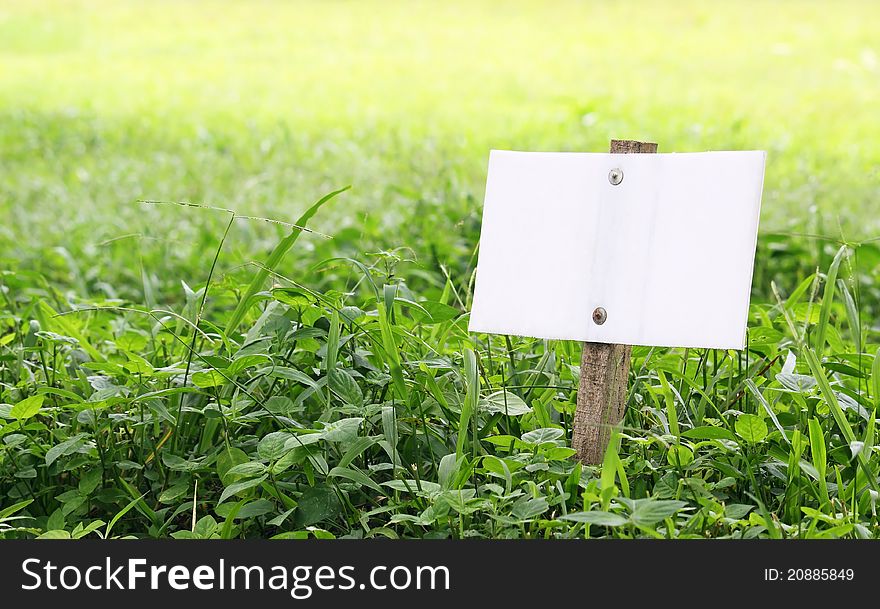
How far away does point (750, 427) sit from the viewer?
1639 millimetres

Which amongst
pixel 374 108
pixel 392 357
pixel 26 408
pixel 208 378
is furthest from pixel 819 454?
pixel 374 108

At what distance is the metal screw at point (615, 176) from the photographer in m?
1.67

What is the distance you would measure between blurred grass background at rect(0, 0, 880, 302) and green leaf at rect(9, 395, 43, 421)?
0.38 m

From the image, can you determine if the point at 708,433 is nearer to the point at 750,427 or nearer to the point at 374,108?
the point at 750,427

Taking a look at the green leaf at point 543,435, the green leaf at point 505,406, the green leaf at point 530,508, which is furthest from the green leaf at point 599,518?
the green leaf at point 505,406

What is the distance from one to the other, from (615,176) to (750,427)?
1.52 ft

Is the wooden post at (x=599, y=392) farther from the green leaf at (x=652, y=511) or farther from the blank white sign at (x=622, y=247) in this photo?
the green leaf at (x=652, y=511)

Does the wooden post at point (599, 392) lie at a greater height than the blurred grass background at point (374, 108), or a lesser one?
lesser

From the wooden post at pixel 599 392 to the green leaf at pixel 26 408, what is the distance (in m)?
0.93

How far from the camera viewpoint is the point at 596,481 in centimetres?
150

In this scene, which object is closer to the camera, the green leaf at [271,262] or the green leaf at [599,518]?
the green leaf at [599,518]

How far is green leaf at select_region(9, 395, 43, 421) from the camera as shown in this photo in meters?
1.74
